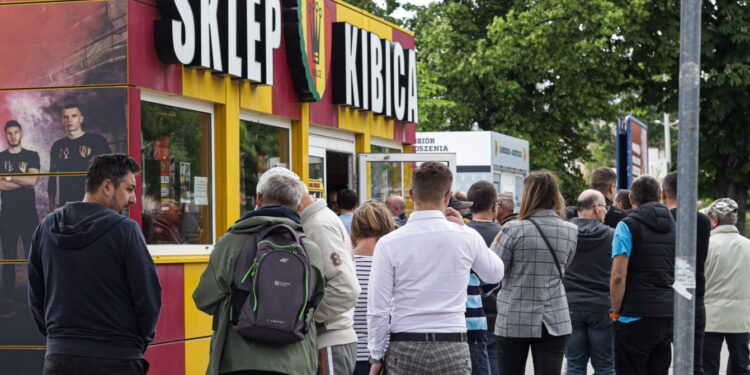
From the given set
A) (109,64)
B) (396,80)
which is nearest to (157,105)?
(109,64)

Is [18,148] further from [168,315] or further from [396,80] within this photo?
[396,80]

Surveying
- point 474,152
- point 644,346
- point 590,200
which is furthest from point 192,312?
point 474,152

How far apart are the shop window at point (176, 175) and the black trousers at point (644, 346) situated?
150 inches

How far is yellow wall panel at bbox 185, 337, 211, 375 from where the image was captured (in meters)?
9.70

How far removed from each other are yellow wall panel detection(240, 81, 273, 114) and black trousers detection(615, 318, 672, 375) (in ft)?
14.6

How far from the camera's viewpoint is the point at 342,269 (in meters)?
6.11

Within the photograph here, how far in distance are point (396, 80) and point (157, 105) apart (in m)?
6.22

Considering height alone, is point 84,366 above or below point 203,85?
below

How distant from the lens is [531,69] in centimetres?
3441

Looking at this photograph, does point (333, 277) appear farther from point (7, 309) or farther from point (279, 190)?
point (7, 309)

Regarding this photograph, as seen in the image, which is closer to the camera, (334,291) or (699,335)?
(334,291)

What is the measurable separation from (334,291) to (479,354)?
2.14m

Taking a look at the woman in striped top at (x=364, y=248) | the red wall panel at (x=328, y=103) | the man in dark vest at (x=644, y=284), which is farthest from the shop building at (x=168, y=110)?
the man in dark vest at (x=644, y=284)

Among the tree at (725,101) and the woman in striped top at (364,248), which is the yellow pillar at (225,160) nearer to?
the woman in striped top at (364,248)
